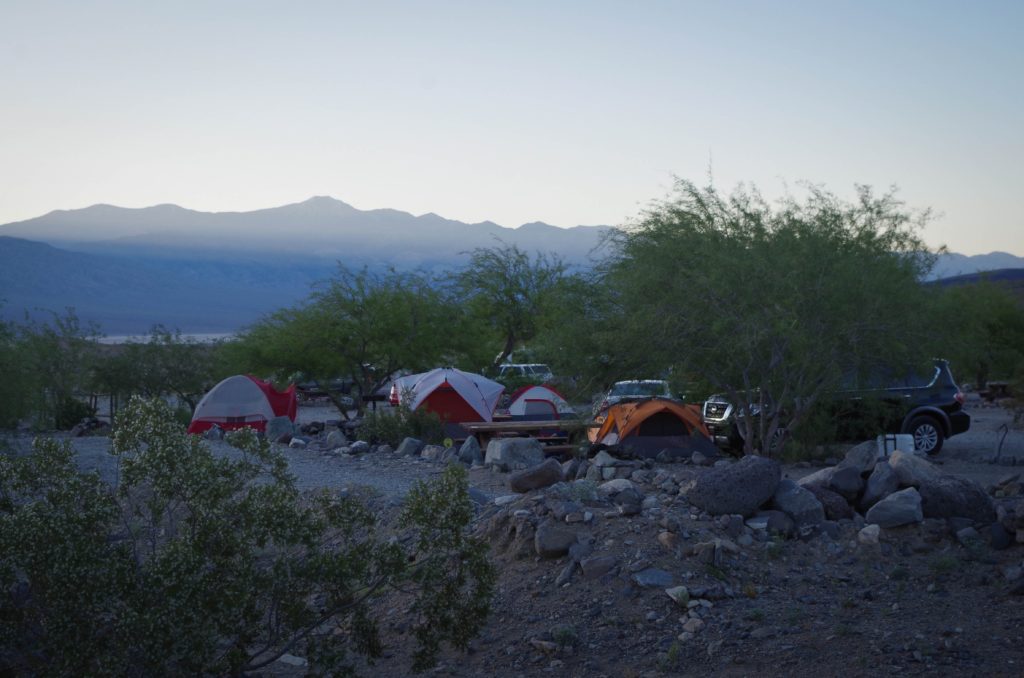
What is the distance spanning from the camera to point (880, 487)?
10281mm

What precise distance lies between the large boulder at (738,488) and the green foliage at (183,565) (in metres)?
3.23

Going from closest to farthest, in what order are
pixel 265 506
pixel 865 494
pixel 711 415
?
pixel 265 506, pixel 865 494, pixel 711 415

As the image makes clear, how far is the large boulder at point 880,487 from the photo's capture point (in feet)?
33.7

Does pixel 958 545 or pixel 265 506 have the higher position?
pixel 265 506

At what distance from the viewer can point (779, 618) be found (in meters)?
7.90

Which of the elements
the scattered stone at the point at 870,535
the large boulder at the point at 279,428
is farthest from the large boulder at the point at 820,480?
the large boulder at the point at 279,428

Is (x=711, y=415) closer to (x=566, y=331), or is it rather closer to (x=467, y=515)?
(x=566, y=331)

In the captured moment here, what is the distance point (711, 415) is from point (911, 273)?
16.5ft

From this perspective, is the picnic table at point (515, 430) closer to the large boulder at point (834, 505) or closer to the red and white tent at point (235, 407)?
the red and white tent at point (235, 407)

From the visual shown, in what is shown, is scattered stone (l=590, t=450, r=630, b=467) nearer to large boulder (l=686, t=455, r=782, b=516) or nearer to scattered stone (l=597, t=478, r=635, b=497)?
scattered stone (l=597, t=478, r=635, b=497)

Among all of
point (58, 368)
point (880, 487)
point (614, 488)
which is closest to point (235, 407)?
point (58, 368)

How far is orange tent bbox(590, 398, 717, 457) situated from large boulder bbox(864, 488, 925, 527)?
8.43m

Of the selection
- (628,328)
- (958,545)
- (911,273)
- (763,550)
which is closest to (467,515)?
(763,550)

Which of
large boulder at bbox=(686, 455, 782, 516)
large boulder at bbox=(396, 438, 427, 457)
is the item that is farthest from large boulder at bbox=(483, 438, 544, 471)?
large boulder at bbox=(686, 455, 782, 516)
